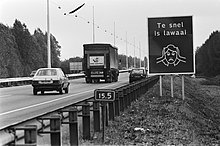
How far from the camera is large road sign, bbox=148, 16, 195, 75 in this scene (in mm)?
20984

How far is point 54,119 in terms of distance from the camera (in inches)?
298

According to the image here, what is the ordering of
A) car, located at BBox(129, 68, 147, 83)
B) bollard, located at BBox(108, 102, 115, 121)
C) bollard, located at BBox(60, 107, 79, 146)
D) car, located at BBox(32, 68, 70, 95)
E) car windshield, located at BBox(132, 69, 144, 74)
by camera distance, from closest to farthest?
bollard, located at BBox(60, 107, 79, 146) < bollard, located at BBox(108, 102, 115, 121) < car, located at BBox(32, 68, 70, 95) < car, located at BBox(129, 68, 147, 83) < car windshield, located at BBox(132, 69, 144, 74)

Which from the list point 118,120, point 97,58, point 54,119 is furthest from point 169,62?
point 97,58

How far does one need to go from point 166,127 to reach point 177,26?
907cm

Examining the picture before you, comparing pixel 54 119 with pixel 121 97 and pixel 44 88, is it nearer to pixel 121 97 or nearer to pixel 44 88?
pixel 121 97

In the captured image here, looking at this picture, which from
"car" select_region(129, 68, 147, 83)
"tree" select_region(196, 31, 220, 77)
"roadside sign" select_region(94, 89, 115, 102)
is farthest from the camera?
"tree" select_region(196, 31, 220, 77)

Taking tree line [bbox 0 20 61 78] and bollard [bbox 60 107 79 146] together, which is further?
tree line [bbox 0 20 61 78]

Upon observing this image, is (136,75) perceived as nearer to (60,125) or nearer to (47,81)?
(47,81)

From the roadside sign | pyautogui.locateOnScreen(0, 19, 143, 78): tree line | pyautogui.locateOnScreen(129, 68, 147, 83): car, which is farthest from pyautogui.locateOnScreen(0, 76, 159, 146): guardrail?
pyautogui.locateOnScreen(0, 19, 143, 78): tree line

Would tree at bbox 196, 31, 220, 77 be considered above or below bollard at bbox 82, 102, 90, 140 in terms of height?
above

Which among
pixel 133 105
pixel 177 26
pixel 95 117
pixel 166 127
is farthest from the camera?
pixel 177 26

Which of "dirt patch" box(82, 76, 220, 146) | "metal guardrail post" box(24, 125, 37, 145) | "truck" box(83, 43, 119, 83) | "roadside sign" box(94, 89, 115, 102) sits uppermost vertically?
"truck" box(83, 43, 119, 83)

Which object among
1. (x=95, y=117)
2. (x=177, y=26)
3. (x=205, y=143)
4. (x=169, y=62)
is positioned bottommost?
(x=205, y=143)

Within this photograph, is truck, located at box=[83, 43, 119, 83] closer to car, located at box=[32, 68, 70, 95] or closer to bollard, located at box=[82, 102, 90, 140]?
car, located at box=[32, 68, 70, 95]
